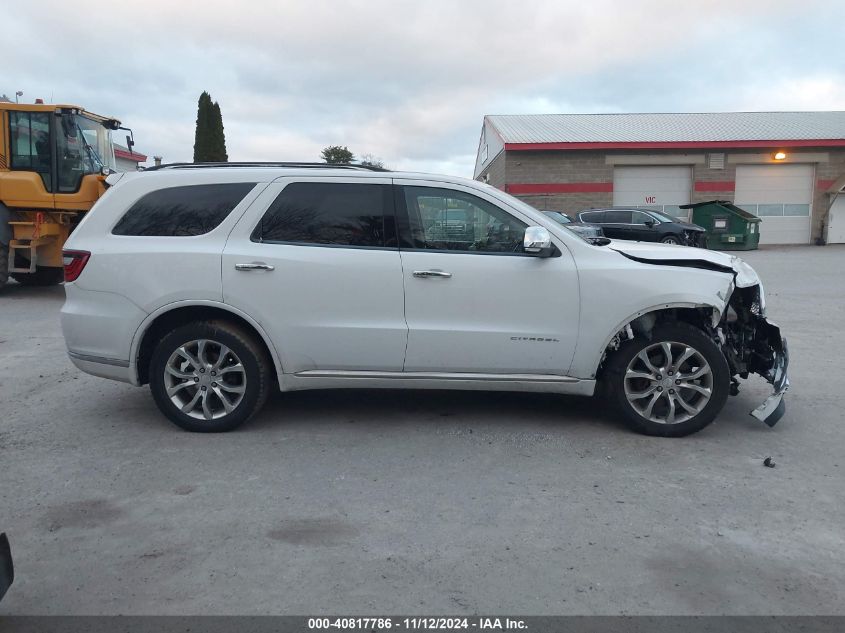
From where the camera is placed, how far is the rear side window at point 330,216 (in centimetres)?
487

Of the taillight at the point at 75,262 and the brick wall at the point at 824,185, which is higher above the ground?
the brick wall at the point at 824,185

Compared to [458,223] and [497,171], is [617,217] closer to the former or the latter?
[497,171]

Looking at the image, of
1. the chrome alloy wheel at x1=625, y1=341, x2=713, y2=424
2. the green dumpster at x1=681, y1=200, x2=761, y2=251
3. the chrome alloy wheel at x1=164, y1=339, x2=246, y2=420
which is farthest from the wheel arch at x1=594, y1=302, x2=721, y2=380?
the green dumpster at x1=681, y1=200, x2=761, y2=251

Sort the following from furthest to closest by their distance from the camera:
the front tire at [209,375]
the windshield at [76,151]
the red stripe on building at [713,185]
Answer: the red stripe on building at [713,185], the windshield at [76,151], the front tire at [209,375]

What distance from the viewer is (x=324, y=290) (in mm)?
4773

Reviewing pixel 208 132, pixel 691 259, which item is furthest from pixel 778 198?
pixel 691 259

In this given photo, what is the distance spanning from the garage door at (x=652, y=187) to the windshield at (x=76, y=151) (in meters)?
24.2

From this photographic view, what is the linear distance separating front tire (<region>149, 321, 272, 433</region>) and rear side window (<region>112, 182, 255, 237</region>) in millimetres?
711

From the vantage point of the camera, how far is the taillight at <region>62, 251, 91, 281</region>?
4.91 m

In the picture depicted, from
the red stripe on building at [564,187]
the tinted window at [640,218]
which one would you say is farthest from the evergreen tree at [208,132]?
the tinted window at [640,218]

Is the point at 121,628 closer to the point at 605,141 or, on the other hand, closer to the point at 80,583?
the point at 80,583

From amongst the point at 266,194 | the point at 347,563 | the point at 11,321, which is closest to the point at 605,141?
the point at 11,321

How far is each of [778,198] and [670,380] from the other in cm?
3127

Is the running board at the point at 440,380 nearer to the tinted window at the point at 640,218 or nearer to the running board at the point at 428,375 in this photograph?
the running board at the point at 428,375
